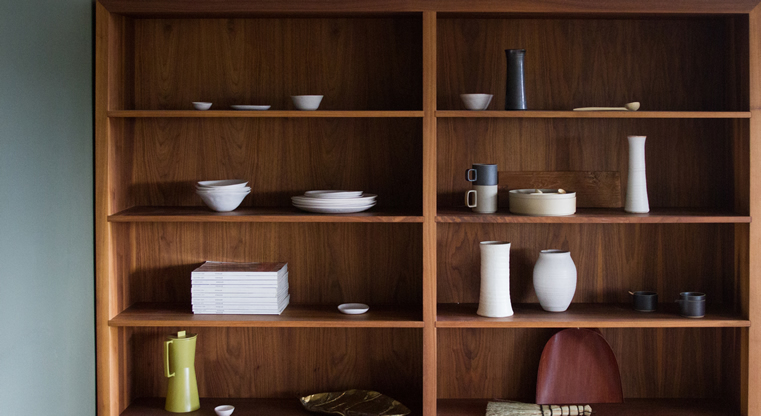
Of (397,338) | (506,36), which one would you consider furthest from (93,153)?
(506,36)

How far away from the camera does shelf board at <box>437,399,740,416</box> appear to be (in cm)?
273

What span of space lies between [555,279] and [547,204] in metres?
0.31

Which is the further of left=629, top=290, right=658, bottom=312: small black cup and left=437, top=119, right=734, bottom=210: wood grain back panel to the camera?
left=437, top=119, right=734, bottom=210: wood grain back panel

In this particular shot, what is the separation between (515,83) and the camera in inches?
102

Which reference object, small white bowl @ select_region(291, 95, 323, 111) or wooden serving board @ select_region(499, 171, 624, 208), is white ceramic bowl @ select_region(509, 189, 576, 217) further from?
small white bowl @ select_region(291, 95, 323, 111)

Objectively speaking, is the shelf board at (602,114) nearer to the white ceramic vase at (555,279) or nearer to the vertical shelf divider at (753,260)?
the vertical shelf divider at (753,260)

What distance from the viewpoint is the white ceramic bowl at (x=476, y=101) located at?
100 inches

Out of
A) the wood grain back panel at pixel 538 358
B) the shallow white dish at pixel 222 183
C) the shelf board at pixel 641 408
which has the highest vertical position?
the shallow white dish at pixel 222 183

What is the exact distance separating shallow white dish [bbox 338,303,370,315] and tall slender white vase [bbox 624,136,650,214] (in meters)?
1.07

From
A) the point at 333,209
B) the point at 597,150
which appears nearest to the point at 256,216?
the point at 333,209

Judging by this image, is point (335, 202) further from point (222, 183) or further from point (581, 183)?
point (581, 183)

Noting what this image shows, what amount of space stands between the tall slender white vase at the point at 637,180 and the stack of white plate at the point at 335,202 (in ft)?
3.21

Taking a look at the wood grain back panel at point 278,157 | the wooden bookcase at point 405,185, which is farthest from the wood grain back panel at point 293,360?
the wood grain back panel at point 278,157

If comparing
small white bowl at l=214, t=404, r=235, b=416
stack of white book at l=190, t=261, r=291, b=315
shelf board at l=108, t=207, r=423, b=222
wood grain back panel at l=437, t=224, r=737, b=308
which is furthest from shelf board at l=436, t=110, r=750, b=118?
small white bowl at l=214, t=404, r=235, b=416
